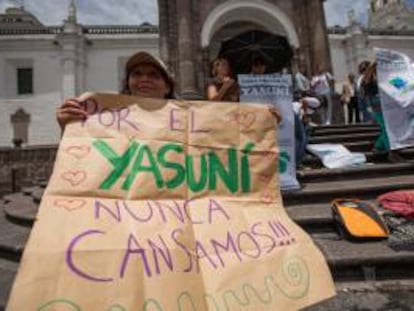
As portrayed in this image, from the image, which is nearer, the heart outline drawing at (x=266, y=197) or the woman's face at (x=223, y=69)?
the heart outline drawing at (x=266, y=197)

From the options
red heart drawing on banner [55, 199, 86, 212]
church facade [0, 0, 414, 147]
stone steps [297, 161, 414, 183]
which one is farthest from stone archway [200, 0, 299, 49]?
red heart drawing on banner [55, 199, 86, 212]

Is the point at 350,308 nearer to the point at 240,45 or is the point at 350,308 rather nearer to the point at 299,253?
the point at 299,253

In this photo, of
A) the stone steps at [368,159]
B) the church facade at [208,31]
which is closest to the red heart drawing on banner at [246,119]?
the stone steps at [368,159]

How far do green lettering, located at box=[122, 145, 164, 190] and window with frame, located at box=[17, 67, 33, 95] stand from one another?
2522cm

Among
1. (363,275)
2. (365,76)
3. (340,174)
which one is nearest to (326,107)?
(365,76)

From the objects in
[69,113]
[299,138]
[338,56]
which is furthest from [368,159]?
[338,56]

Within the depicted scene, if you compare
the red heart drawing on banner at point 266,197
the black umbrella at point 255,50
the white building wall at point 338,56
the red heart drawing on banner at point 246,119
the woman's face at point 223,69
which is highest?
the white building wall at point 338,56

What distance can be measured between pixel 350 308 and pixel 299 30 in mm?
11765

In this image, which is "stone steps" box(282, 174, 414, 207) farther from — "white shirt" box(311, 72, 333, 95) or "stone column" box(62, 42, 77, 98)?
"stone column" box(62, 42, 77, 98)

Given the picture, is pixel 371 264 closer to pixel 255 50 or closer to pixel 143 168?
pixel 143 168

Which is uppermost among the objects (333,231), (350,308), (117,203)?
(117,203)

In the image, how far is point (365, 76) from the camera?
21.5 ft

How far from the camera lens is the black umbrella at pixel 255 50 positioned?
19.2 ft

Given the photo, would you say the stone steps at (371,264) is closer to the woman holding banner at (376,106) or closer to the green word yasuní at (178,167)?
the green word yasuní at (178,167)
